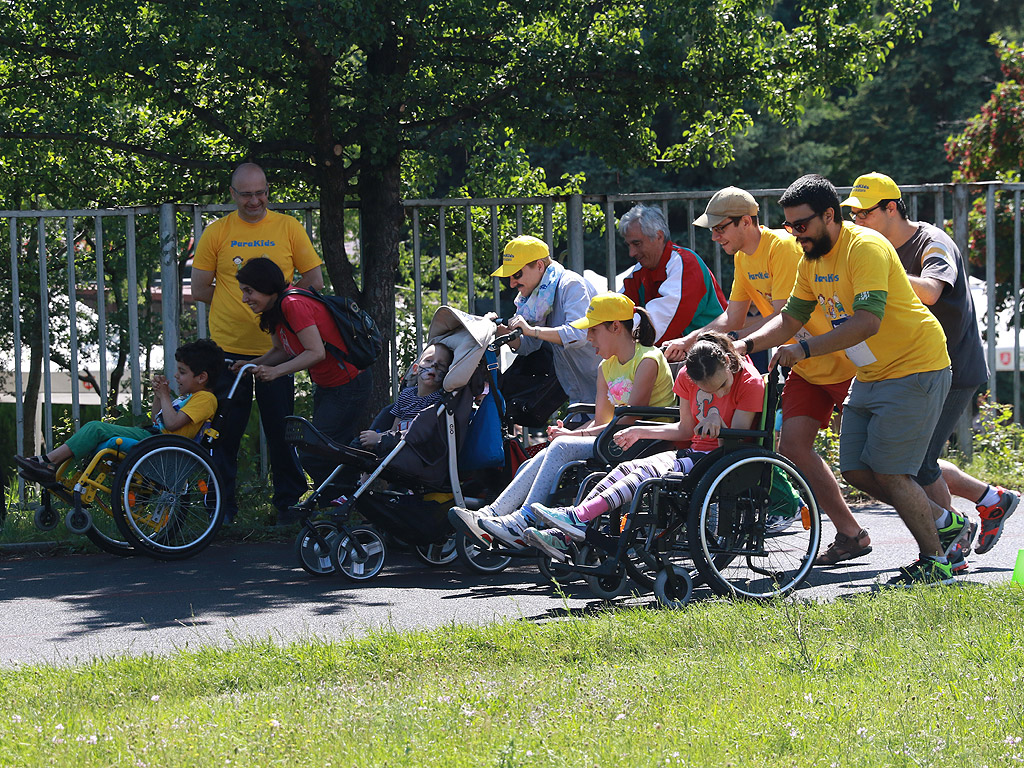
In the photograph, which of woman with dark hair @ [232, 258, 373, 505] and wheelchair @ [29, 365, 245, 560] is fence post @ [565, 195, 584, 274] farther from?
wheelchair @ [29, 365, 245, 560]

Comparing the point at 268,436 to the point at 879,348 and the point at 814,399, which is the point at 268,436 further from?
the point at 879,348

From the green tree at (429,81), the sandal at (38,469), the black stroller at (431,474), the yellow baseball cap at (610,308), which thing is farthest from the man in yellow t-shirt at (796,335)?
the sandal at (38,469)

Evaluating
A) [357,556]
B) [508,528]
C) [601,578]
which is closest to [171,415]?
[357,556]

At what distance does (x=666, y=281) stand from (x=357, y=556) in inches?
92.1

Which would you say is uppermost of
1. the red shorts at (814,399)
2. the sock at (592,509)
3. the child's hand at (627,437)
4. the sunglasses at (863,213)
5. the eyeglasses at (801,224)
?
the sunglasses at (863,213)

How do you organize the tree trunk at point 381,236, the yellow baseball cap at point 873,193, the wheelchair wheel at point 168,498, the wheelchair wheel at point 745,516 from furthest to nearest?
the tree trunk at point 381,236 < the wheelchair wheel at point 168,498 < the yellow baseball cap at point 873,193 < the wheelchair wheel at point 745,516

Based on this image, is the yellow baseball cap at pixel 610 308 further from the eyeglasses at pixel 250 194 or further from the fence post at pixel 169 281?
the fence post at pixel 169 281

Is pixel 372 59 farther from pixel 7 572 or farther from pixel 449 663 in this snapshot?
pixel 449 663

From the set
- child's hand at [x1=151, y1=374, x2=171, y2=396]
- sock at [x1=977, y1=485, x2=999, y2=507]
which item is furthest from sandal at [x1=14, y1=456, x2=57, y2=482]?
sock at [x1=977, y1=485, x2=999, y2=507]

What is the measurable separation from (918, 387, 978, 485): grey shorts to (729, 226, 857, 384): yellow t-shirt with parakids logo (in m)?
0.48

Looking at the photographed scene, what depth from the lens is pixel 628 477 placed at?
5.53 metres

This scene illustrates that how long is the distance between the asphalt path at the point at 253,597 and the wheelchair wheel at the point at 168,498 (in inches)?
5.6

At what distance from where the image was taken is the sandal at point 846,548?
6.29 m

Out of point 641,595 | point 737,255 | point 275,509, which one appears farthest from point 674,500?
point 275,509
